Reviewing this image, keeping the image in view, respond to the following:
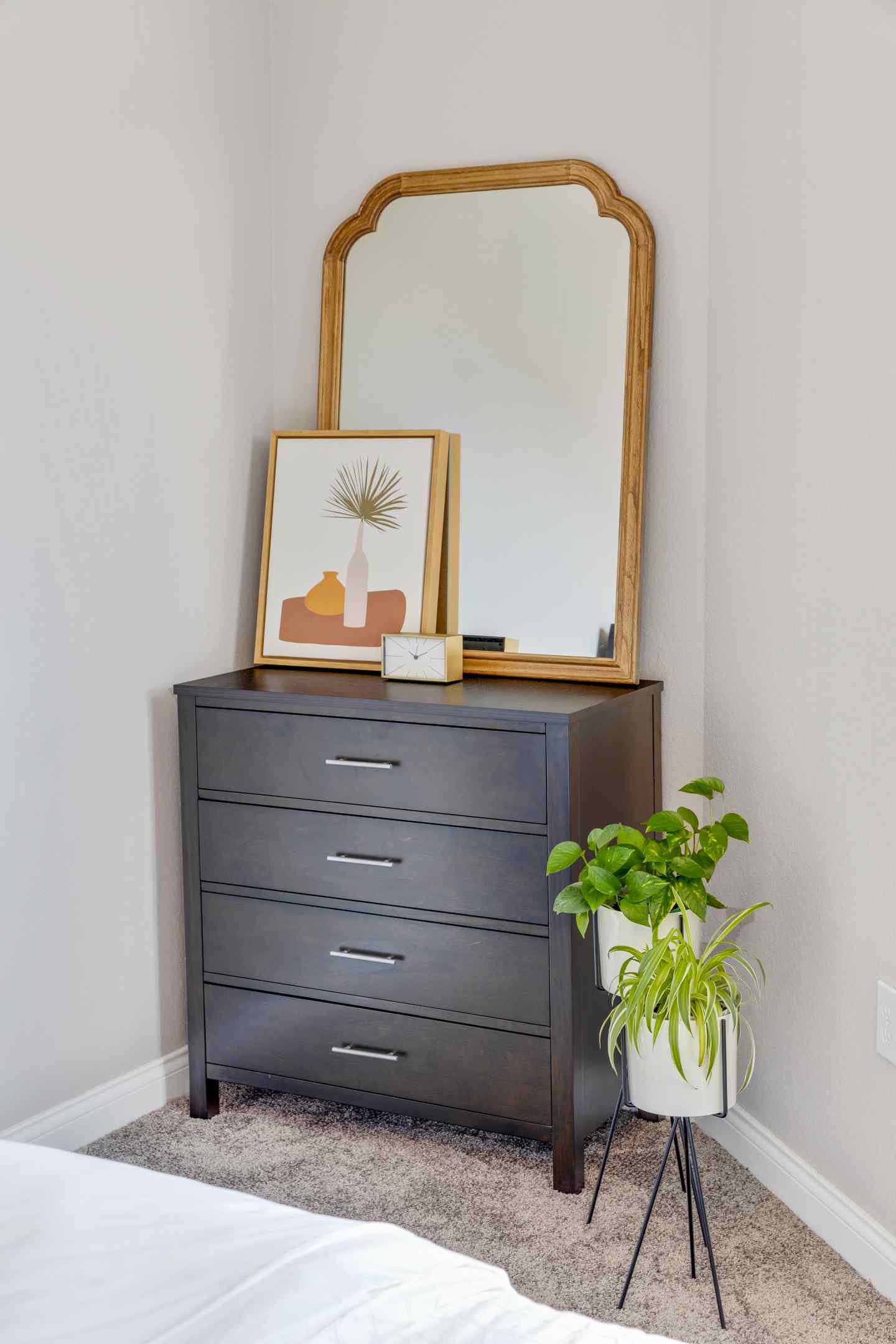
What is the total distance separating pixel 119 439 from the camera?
2295 millimetres

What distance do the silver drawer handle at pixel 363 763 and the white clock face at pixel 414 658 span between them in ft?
0.87

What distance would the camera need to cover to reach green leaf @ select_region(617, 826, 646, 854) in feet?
5.96

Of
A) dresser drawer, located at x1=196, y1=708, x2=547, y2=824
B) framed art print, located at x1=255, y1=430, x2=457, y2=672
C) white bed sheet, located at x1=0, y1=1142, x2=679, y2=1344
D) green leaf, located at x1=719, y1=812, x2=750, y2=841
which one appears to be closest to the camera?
white bed sheet, located at x1=0, y1=1142, x2=679, y2=1344

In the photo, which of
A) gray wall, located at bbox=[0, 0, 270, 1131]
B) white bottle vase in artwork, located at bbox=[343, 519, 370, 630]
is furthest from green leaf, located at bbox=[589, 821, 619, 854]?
gray wall, located at bbox=[0, 0, 270, 1131]

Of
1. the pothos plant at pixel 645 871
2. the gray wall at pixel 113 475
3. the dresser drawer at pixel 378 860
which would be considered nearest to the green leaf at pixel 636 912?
the pothos plant at pixel 645 871

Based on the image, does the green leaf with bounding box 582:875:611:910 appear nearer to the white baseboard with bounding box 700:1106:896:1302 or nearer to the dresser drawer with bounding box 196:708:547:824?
the dresser drawer with bounding box 196:708:547:824

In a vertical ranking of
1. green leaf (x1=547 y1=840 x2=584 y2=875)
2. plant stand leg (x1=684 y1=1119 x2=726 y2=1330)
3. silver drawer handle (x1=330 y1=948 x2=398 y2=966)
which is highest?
green leaf (x1=547 y1=840 x2=584 y2=875)

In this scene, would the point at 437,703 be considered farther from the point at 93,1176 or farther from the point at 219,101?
the point at 219,101

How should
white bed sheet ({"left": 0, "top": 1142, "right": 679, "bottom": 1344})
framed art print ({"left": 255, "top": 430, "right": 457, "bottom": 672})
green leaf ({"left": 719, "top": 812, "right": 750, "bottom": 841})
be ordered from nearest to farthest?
white bed sheet ({"left": 0, "top": 1142, "right": 679, "bottom": 1344}) → green leaf ({"left": 719, "top": 812, "right": 750, "bottom": 841}) → framed art print ({"left": 255, "top": 430, "right": 457, "bottom": 672})

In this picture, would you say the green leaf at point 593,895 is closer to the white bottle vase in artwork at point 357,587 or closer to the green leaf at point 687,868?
the green leaf at point 687,868

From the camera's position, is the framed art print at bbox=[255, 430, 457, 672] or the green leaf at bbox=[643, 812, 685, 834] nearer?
the green leaf at bbox=[643, 812, 685, 834]

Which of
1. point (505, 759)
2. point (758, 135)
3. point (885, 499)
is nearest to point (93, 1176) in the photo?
point (505, 759)

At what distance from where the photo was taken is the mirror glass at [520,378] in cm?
237

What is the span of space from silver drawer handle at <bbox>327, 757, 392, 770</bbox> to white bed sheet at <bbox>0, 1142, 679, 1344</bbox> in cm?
114
